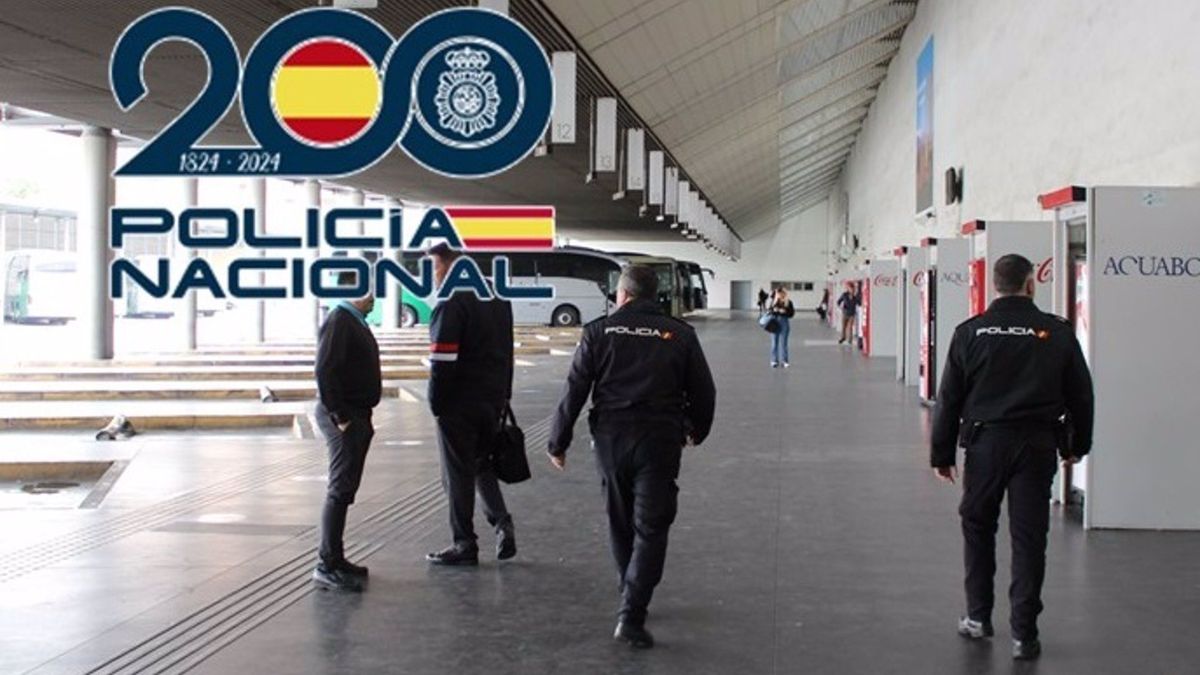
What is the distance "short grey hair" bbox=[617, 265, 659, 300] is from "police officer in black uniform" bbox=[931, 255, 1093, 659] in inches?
50.5

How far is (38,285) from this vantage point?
44.8 m

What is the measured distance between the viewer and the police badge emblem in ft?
41.8

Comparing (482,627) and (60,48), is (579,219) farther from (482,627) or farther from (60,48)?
(482,627)

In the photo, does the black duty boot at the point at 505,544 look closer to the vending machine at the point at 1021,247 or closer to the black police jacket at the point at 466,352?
the black police jacket at the point at 466,352

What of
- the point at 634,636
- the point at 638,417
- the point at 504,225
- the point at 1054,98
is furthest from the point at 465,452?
the point at 504,225

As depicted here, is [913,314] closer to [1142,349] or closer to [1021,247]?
[1021,247]

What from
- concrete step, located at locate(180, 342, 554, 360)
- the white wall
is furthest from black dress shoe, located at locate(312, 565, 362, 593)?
concrete step, located at locate(180, 342, 554, 360)

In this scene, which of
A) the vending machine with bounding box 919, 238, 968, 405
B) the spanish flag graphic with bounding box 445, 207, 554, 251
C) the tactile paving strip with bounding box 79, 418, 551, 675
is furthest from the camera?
the spanish flag graphic with bounding box 445, 207, 554, 251

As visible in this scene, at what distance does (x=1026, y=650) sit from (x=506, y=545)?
2805 mm

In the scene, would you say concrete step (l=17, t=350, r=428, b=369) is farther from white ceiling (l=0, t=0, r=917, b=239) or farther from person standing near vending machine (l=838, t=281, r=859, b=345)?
person standing near vending machine (l=838, t=281, r=859, b=345)

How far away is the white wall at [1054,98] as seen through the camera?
10.3 meters

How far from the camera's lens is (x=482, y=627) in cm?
530

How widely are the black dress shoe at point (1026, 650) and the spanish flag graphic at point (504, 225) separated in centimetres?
2523

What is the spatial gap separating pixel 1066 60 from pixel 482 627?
1123 centimetres
